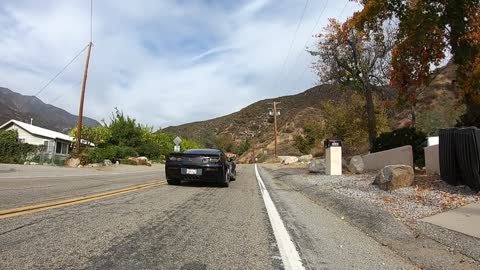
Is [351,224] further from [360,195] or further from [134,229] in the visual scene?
[134,229]

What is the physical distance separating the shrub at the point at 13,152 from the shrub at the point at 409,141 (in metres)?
24.2

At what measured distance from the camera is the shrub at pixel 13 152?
1152 inches

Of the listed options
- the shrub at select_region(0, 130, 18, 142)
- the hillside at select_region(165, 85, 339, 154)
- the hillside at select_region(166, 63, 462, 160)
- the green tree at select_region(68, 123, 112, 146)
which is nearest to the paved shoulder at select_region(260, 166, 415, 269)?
the green tree at select_region(68, 123, 112, 146)

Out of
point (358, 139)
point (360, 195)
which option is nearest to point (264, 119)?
point (358, 139)

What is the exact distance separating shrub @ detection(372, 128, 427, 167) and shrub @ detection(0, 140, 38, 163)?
79.4 ft

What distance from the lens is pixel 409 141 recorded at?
18.7m

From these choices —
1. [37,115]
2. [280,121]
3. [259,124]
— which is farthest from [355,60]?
[37,115]

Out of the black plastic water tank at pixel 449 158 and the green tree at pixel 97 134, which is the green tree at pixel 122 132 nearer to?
the green tree at pixel 97 134

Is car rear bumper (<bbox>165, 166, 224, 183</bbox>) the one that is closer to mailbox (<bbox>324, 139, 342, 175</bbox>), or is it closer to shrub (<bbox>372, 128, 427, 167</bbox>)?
mailbox (<bbox>324, 139, 342, 175</bbox>)

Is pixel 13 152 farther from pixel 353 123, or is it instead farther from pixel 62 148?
pixel 353 123

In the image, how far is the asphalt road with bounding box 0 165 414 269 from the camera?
4570mm

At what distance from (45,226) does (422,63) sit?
17.6m

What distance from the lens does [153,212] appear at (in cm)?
768

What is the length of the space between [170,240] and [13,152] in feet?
95.2
